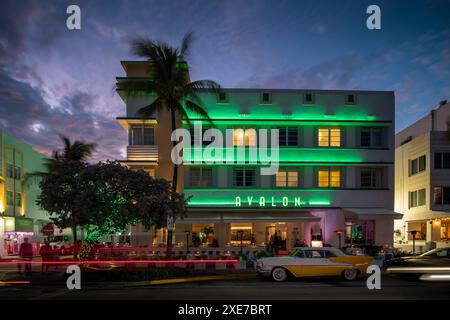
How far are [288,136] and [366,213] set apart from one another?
7.39 meters

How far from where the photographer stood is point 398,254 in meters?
23.5

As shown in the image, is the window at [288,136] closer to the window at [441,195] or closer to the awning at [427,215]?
the window at [441,195]

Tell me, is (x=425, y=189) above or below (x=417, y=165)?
below

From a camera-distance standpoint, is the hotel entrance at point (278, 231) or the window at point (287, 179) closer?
the window at point (287, 179)

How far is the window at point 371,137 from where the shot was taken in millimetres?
29125

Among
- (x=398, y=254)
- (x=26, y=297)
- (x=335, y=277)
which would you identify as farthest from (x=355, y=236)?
(x=26, y=297)

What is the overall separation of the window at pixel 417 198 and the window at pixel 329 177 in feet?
28.0

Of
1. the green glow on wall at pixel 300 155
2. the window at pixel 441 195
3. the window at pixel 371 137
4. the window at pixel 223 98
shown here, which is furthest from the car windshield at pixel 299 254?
the window at pixel 441 195

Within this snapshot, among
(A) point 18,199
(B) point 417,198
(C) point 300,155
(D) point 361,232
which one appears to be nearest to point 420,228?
(B) point 417,198

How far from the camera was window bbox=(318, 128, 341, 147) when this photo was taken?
2889 cm

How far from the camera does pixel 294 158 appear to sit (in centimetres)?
2852

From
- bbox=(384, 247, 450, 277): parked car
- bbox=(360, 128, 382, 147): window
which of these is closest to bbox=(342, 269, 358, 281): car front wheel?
bbox=(384, 247, 450, 277): parked car

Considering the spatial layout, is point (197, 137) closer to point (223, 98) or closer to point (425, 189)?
point (223, 98)
